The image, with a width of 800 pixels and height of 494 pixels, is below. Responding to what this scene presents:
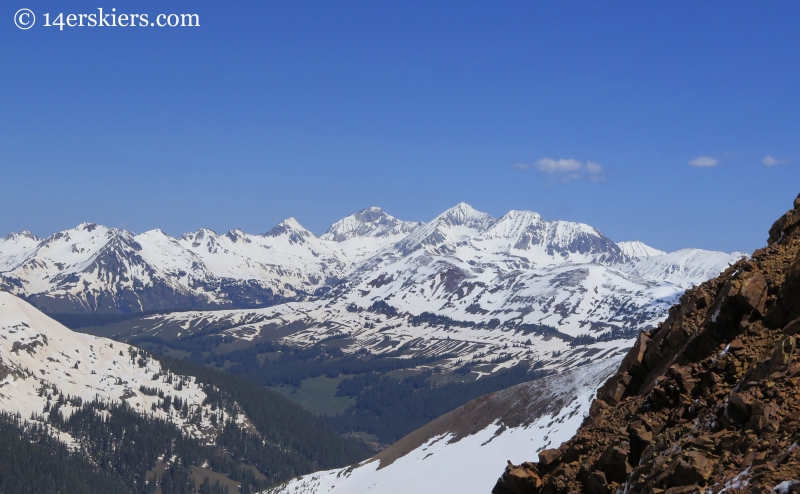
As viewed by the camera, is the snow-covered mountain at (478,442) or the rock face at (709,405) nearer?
the rock face at (709,405)

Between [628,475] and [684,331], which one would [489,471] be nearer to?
[684,331]

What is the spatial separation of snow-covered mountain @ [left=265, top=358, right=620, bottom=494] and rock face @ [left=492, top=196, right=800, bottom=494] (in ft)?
222

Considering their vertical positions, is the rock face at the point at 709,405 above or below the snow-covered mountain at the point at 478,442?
above

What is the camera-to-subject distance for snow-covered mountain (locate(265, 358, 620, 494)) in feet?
364

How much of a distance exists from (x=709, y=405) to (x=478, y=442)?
10458cm

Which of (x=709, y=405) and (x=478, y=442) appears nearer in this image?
(x=709, y=405)

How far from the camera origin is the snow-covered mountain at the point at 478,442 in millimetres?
110812

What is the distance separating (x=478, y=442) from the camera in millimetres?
127750

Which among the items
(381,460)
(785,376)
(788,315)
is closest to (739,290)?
(788,315)

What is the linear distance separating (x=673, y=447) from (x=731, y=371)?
485cm

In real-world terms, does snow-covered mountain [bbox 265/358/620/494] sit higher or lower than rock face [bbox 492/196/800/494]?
lower

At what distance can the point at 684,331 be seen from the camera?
35.7m

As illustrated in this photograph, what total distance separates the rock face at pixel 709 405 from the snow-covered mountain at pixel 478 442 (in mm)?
67752

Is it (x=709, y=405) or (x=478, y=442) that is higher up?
(x=709, y=405)
